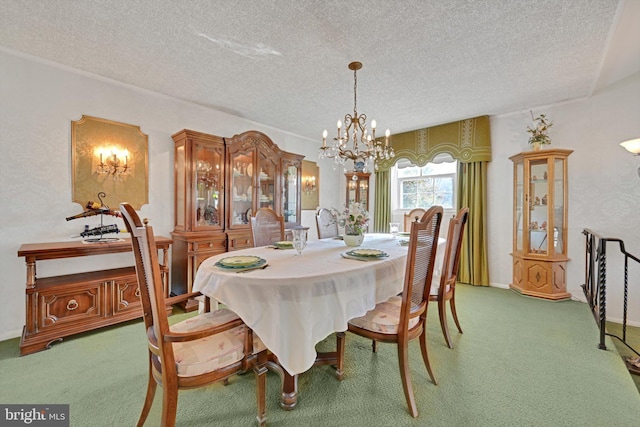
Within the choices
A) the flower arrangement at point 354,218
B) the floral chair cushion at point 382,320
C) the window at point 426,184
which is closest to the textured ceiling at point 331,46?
the flower arrangement at point 354,218

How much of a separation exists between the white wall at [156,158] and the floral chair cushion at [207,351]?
2.11 m

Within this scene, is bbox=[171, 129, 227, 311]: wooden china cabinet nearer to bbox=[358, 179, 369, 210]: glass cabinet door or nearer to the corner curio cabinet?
bbox=[358, 179, 369, 210]: glass cabinet door

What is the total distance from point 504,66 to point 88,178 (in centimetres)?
408

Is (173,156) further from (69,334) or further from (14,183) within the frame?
(69,334)

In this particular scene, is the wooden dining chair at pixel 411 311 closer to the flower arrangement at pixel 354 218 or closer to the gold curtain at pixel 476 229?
the flower arrangement at pixel 354 218

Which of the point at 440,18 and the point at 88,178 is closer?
the point at 440,18

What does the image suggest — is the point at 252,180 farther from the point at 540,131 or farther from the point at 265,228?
the point at 540,131

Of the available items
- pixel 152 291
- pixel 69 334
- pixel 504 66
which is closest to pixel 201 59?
pixel 152 291

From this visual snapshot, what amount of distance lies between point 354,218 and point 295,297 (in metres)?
1.17

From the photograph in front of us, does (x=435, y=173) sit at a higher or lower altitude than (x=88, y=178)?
higher

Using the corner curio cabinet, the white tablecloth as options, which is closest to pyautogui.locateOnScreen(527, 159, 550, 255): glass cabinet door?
the corner curio cabinet

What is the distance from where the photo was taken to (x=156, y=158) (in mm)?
3176

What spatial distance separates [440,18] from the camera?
1917 millimetres

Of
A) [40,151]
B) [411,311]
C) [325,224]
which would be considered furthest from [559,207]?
[40,151]
